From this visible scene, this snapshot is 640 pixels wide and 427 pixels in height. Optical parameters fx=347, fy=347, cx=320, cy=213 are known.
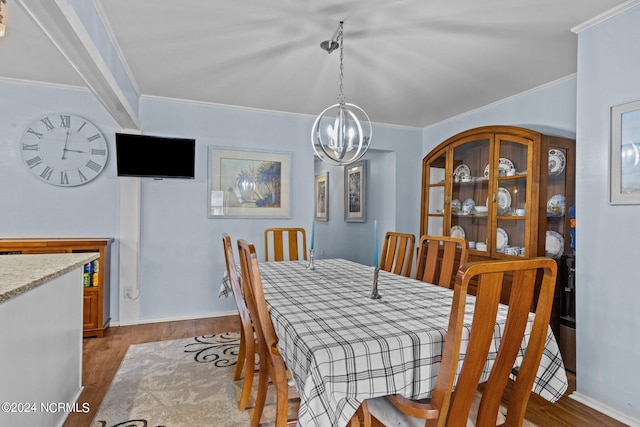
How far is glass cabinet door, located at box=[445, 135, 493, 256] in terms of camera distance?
3.21 m

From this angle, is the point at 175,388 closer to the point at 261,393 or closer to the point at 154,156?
the point at 261,393

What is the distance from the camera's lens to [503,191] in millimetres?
3037

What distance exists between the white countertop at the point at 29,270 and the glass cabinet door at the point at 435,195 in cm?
311

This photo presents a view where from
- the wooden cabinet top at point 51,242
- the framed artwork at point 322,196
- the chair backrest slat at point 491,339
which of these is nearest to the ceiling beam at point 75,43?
the wooden cabinet top at point 51,242

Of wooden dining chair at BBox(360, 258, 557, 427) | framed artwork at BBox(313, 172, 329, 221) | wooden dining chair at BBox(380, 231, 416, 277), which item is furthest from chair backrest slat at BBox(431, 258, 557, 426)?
framed artwork at BBox(313, 172, 329, 221)

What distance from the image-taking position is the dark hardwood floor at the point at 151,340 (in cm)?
195

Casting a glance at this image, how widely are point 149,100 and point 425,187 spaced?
309cm

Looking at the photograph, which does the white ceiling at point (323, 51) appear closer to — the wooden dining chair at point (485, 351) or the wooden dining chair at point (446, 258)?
the wooden dining chair at point (446, 258)

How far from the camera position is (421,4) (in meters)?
1.99

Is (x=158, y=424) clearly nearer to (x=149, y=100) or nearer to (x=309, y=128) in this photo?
(x=149, y=100)

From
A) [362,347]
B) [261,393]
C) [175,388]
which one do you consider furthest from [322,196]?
[362,347]

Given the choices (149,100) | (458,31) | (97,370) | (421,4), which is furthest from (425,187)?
(97,370)

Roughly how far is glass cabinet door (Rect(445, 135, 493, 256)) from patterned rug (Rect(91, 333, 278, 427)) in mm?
2347

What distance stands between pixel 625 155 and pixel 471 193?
4.81ft
